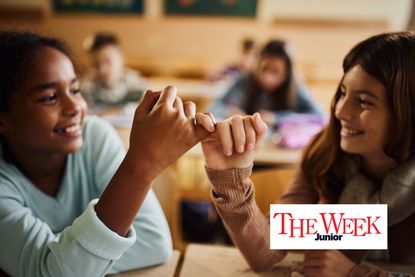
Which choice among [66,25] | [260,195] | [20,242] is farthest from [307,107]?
[66,25]

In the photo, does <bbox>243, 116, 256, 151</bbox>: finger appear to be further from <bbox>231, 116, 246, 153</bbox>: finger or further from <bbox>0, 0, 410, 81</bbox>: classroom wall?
<bbox>0, 0, 410, 81</bbox>: classroom wall

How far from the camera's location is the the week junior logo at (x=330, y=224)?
722 mm

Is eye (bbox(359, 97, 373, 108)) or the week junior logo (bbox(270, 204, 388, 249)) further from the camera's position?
eye (bbox(359, 97, 373, 108))

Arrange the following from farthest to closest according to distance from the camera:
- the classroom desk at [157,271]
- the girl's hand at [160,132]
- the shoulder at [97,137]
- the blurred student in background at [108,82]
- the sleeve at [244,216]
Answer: the blurred student in background at [108,82] < the shoulder at [97,137] < the classroom desk at [157,271] < the sleeve at [244,216] < the girl's hand at [160,132]

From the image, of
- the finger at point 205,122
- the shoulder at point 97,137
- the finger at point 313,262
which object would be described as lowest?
the finger at point 313,262

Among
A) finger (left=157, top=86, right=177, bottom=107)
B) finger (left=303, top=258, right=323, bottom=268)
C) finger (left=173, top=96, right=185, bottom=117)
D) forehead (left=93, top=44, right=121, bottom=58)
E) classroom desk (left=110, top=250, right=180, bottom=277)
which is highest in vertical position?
forehead (left=93, top=44, right=121, bottom=58)

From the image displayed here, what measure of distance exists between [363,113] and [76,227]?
2.10ft

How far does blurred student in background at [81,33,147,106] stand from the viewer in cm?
310

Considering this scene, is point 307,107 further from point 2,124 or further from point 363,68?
point 2,124

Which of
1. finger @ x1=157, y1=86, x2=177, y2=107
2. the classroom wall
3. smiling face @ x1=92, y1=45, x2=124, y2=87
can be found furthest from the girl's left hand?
the classroom wall

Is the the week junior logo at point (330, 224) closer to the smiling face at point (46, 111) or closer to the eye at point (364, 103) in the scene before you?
the eye at point (364, 103)

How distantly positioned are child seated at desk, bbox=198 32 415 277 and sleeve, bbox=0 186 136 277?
0.23 m

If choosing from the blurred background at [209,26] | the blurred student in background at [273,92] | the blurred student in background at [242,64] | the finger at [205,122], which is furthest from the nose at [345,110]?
the blurred background at [209,26]

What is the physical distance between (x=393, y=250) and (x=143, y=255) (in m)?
0.57
